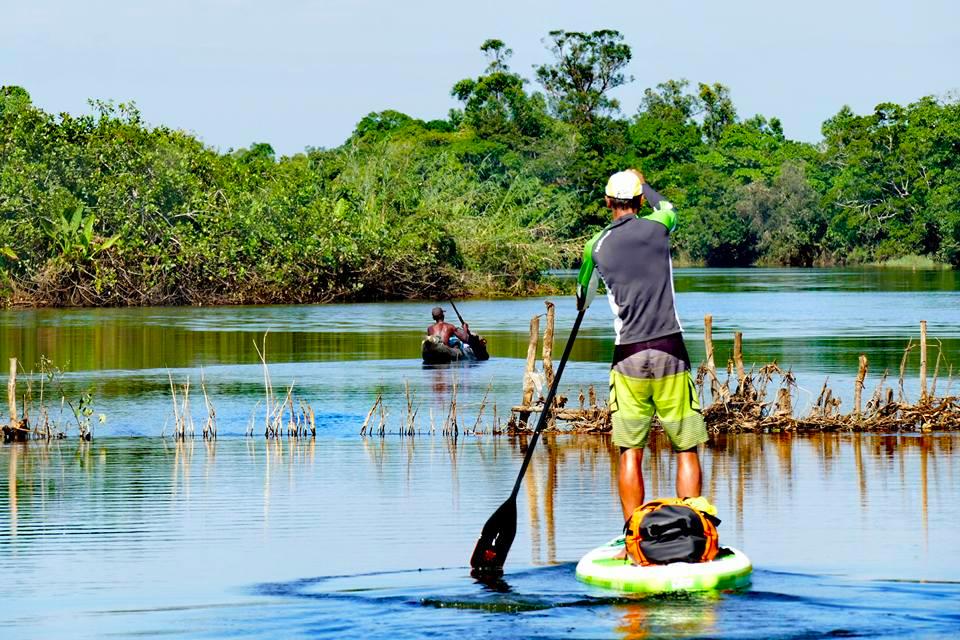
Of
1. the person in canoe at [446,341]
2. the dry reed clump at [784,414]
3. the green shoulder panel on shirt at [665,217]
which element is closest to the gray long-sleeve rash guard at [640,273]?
the green shoulder panel on shirt at [665,217]

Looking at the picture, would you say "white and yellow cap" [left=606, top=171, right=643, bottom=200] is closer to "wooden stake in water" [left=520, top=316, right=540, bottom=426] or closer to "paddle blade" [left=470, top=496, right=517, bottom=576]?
"paddle blade" [left=470, top=496, right=517, bottom=576]

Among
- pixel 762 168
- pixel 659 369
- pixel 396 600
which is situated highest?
pixel 762 168

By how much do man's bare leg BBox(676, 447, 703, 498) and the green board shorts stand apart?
70 mm

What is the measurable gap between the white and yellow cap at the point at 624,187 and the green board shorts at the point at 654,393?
0.80m

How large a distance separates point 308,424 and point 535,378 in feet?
11.1

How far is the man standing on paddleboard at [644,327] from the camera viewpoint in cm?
943

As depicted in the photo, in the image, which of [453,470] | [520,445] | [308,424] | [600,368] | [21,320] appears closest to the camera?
[453,470]

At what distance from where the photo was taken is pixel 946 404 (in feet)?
58.6

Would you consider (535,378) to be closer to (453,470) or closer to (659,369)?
(453,470)

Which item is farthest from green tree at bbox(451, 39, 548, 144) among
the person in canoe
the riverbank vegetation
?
the person in canoe

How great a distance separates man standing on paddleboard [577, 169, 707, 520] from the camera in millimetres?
9430

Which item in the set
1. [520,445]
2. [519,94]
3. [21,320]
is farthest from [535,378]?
[519,94]

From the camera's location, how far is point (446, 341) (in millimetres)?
31516

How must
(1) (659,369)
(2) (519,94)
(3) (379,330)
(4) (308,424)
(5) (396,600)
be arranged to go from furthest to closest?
(2) (519,94) < (3) (379,330) < (4) (308,424) < (1) (659,369) < (5) (396,600)
